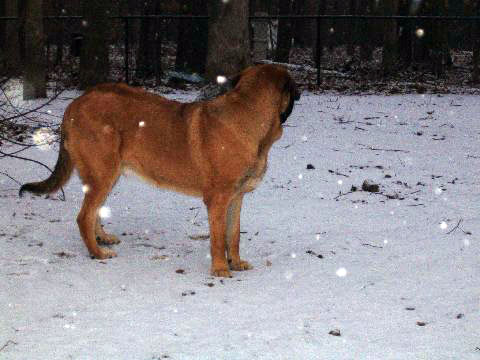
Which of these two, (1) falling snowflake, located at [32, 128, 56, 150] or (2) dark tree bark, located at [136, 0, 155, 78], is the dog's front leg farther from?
(2) dark tree bark, located at [136, 0, 155, 78]

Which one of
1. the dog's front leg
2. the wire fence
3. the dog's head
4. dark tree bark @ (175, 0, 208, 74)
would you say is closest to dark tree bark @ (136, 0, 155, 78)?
the wire fence

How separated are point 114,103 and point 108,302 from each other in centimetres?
196

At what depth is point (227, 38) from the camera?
14438mm

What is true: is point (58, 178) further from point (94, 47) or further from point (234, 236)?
point (94, 47)

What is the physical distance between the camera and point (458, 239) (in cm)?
688

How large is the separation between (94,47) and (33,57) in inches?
54.4

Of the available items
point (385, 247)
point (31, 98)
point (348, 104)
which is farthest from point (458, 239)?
point (31, 98)

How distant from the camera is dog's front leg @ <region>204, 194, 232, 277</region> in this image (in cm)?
590

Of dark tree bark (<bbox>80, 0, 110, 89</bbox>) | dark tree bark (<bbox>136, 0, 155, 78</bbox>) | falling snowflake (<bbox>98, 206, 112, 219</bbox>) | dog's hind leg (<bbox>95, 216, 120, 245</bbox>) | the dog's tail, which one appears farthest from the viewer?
dark tree bark (<bbox>136, 0, 155, 78</bbox>)

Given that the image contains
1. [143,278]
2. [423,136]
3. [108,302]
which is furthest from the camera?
[423,136]

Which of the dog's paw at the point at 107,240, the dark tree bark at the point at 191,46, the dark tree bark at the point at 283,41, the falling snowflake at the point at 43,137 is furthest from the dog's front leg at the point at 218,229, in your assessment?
the dark tree bark at the point at 283,41

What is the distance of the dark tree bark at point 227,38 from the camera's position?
47.2 ft

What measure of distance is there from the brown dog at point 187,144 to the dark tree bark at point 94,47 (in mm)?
10400

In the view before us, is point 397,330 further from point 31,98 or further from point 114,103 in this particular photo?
point 31,98
